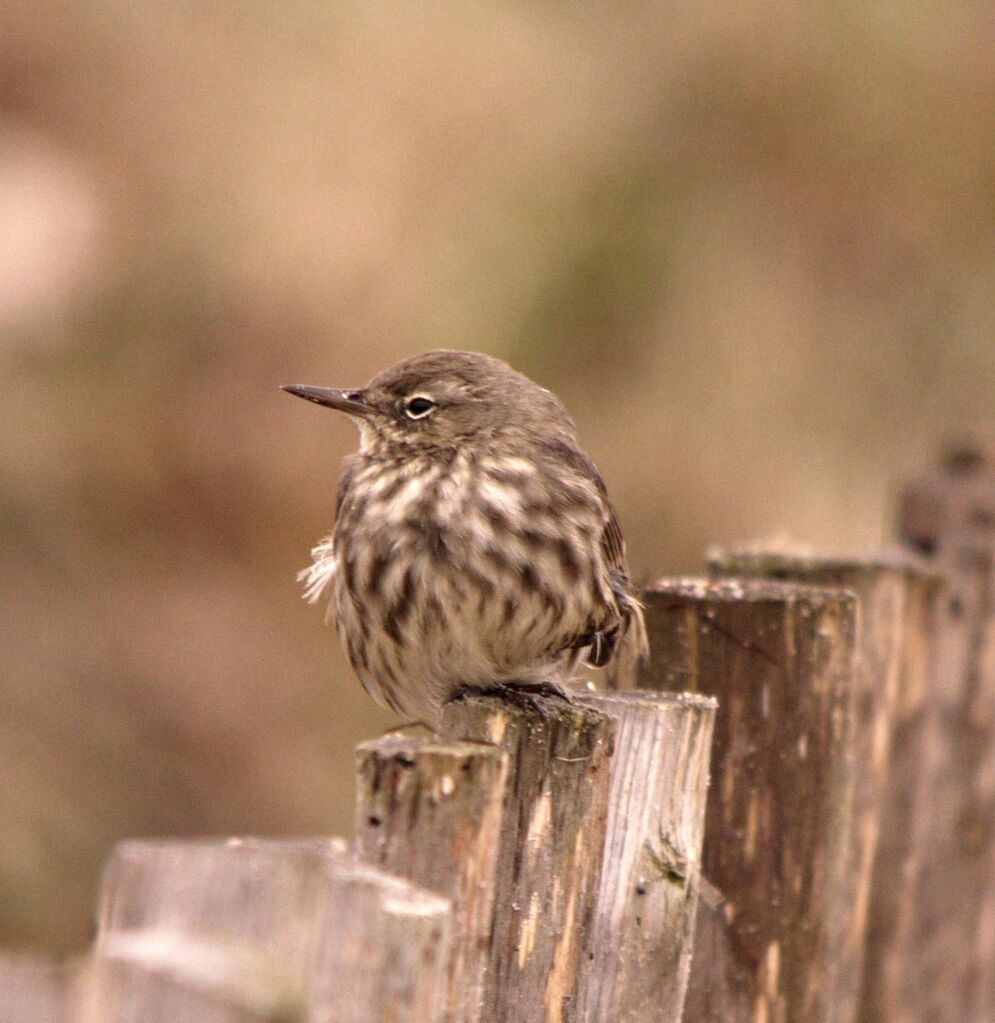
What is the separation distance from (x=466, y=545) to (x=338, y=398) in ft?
2.37

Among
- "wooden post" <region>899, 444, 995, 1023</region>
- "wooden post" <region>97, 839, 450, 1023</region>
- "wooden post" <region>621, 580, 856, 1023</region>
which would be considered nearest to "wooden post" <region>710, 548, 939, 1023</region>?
"wooden post" <region>899, 444, 995, 1023</region>

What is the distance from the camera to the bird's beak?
16.3 ft

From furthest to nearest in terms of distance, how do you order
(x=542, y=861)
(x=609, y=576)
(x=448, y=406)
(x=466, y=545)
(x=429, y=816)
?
(x=448, y=406)
(x=609, y=576)
(x=466, y=545)
(x=542, y=861)
(x=429, y=816)

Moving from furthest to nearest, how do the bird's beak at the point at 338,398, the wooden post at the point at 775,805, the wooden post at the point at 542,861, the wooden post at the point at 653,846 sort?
the bird's beak at the point at 338,398
the wooden post at the point at 775,805
the wooden post at the point at 653,846
the wooden post at the point at 542,861


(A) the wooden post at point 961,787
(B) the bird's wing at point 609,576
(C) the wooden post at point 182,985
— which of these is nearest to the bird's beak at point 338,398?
(B) the bird's wing at point 609,576

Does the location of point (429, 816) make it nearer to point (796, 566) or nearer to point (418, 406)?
point (796, 566)

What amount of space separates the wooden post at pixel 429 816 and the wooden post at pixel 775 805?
1.48 meters

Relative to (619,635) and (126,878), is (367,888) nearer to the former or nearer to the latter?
(126,878)

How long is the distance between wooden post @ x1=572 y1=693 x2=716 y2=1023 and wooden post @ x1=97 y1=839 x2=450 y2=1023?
1.14m

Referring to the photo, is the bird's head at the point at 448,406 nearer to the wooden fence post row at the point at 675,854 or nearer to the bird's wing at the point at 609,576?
the bird's wing at the point at 609,576

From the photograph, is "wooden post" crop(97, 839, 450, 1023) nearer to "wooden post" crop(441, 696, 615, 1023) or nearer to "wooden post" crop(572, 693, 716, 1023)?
"wooden post" crop(441, 696, 615, 1023)

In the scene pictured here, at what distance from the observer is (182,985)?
1954 millimetres

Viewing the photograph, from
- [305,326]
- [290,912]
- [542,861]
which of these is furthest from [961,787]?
[305,326]

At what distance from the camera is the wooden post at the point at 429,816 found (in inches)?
97.8
